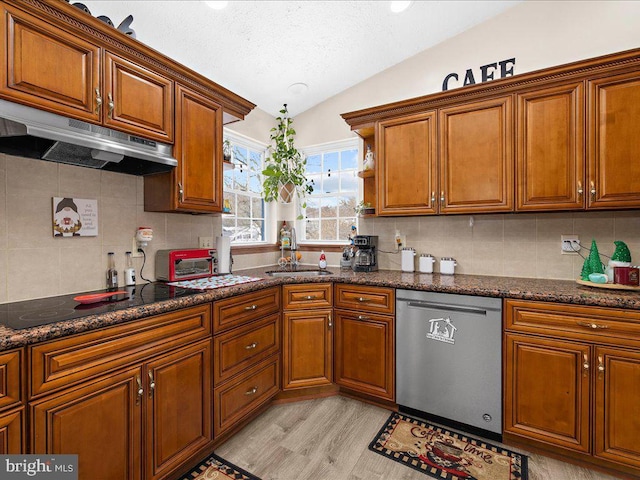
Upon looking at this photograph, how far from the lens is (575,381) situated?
1.75m

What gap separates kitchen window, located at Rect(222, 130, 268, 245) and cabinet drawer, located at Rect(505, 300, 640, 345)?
237 centimetres

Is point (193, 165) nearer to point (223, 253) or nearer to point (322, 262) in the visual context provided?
point (223, 253)

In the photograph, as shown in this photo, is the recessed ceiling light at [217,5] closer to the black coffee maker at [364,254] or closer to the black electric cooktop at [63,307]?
the black electric cooktop at [63,307]

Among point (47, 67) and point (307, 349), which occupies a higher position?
point (47, 67)

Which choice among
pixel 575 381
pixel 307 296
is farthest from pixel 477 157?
pixel 307 296

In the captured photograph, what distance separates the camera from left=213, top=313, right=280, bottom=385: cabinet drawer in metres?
1.90

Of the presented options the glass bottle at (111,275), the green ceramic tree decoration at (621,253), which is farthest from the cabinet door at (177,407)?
the green ceramic tree decoration at (621,253)

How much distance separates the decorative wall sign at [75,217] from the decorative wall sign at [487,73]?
111 inches

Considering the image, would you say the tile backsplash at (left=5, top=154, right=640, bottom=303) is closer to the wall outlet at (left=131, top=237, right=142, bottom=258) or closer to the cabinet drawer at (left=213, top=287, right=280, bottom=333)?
the wall outlet at (left=131, top=237, right=142, bottom=258)

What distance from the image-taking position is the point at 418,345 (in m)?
2.18

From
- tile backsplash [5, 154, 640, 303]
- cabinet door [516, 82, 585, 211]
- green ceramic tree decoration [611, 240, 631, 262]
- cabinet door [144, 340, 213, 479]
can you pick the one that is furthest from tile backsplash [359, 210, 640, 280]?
cabinet door [144, 340, 213, 479]

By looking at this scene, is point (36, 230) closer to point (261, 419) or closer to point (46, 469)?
point (46, 469)

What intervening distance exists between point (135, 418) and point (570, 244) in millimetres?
2891

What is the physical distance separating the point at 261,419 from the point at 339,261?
157 centimetres
